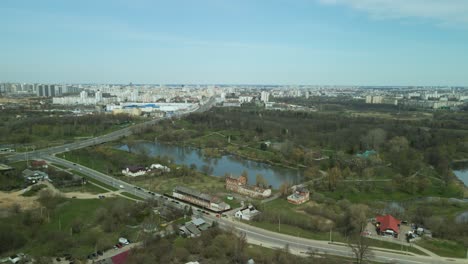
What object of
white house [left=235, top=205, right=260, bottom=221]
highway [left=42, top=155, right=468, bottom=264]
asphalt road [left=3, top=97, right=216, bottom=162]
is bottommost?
highway [left=42, top=155, right=468, bottom=264]

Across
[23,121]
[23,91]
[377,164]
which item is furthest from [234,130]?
[23,91]

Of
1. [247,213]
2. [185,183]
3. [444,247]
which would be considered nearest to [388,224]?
[444,247]

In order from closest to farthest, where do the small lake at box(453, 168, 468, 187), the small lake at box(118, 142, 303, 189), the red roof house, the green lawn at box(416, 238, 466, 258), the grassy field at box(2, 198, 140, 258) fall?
the grassy field at box(2, 198, 140, 258)
the green lawn at box(416, 238, 466, 258)
the red roof house
the small lake at box(118, 142, 303, 189)
the small lake at box(453, 168, 468, 187)

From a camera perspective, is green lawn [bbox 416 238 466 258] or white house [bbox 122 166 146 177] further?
white house [bbox 122 166 146 177]

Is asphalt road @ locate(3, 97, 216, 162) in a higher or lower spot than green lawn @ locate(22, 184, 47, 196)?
higher

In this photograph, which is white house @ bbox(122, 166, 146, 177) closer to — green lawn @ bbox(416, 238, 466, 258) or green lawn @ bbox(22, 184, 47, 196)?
green lawn @ bbox(22, 184, 47, 196)

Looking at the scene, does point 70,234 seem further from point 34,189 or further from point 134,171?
point 134,171

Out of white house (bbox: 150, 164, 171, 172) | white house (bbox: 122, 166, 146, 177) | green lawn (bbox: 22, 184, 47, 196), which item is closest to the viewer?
green lawn (bbox: 22, 184, 47, 196)

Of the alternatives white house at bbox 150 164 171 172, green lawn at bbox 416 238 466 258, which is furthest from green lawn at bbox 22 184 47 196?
green lawn at bbox 416 238 466 258
